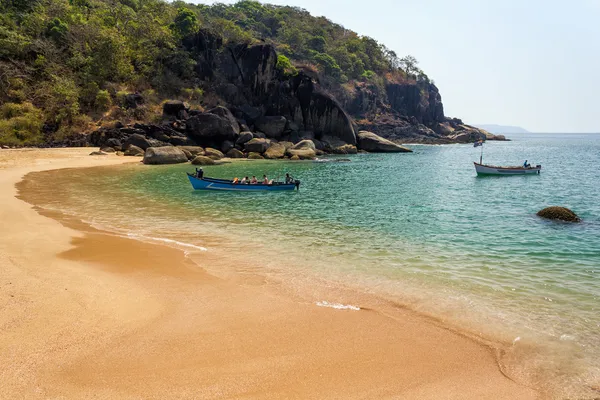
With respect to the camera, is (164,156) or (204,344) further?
(164,156)

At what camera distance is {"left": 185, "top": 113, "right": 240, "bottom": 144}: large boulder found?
52.3 m

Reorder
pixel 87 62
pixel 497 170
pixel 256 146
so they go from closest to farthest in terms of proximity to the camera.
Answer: pixel 497 170
pixel 256 146
pixel 87 62

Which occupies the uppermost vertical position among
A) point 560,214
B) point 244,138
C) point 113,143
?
point 244,138

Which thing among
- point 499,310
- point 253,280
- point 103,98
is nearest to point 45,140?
point 103,98

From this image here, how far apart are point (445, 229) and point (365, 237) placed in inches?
156

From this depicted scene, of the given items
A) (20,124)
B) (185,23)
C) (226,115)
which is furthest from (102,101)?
(185,23)

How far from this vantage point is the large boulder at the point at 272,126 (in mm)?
61875

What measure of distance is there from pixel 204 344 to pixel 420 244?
31.3 ft

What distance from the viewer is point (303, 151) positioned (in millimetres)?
54406

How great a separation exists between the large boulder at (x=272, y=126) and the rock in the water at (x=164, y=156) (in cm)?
1937

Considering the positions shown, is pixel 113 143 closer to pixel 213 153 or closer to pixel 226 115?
pixel 213 153

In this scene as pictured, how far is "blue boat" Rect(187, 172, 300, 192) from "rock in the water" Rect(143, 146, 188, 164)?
16.5m

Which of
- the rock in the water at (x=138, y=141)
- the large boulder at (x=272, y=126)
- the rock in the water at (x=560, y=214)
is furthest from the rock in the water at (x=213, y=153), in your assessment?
the rock in the water at (x=560, y=214)

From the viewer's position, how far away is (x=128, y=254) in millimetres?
11672
